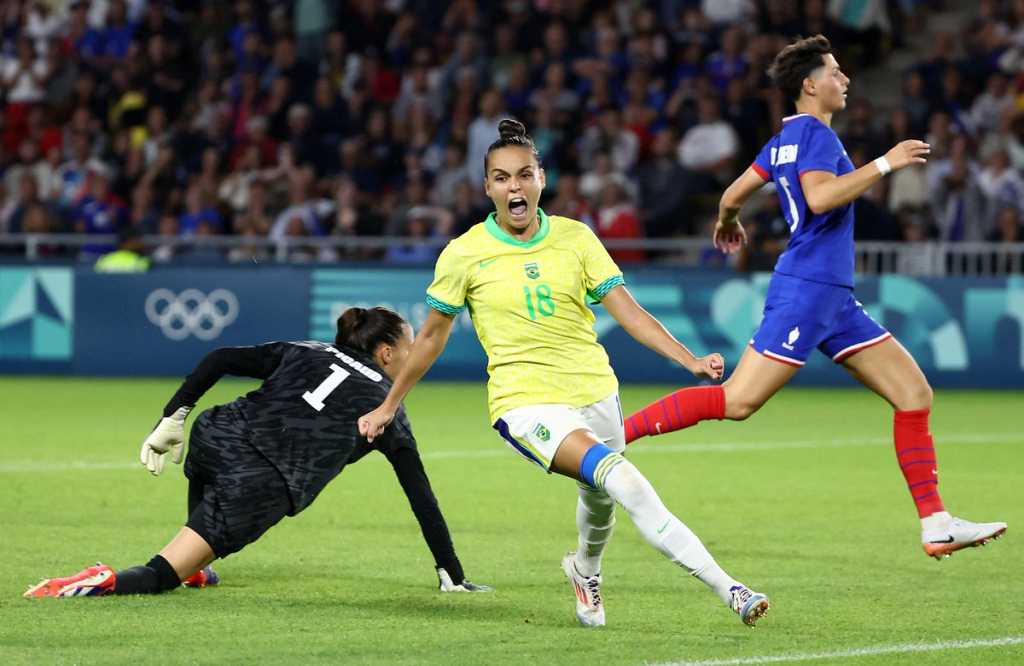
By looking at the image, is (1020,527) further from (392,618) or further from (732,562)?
(392,618)

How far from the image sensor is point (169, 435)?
24.3ft

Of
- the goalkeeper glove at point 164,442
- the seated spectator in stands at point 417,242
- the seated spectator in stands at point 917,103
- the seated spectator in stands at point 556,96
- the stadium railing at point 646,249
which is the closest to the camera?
the goalkeeper glove at point 164,442

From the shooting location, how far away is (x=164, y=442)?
743 centimetres

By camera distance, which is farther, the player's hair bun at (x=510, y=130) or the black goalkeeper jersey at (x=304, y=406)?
the black goalkeeper jersey at (x=304, y=406)

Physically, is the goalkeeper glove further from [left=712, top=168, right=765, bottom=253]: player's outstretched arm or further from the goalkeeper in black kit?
[left=712, top=168, right=765, bottom=253]: player's outstretched arm

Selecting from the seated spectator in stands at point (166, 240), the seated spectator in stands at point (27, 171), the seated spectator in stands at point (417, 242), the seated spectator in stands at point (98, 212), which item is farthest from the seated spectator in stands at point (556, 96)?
the seated spectator in stands at point (27, 171)

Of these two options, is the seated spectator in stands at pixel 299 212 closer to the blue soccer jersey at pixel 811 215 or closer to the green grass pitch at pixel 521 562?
the green grass pitch at pixel 521 562

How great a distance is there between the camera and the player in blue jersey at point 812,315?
24.8 feet

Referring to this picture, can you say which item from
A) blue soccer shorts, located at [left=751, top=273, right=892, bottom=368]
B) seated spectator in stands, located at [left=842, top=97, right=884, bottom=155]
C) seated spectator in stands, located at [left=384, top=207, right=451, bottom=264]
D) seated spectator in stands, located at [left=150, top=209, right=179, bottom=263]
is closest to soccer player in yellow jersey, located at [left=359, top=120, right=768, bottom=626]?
blue soccer shorts, located at [left=751, top=273, right=892, bottom=368]

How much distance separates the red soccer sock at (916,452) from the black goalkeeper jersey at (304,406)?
2.11 metres

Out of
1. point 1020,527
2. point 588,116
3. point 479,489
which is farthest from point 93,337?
point 1020,527

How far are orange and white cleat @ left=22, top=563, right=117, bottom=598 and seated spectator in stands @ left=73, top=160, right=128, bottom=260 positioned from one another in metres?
15.9

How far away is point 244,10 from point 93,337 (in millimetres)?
7634

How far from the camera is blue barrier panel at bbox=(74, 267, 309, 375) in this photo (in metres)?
20.9
